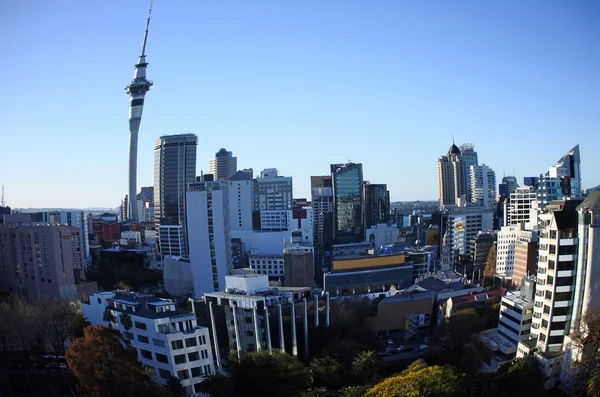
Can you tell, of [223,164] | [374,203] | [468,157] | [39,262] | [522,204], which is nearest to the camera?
[39,262]

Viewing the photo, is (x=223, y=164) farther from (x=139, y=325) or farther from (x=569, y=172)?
(x=139, y=325)

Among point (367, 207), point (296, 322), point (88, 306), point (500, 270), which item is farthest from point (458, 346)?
point (367, 207)

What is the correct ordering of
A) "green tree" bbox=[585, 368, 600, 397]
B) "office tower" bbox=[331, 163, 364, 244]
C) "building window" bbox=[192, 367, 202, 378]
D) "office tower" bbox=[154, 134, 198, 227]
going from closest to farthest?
"green tree" bbox=[585, 368, 600, 397] → "building window" bbox=[192, 367, 202, 378] → "office tower" bbox=[154, 134, 198, 227] → "office tower" bbox=[331, 163, 364, 244]

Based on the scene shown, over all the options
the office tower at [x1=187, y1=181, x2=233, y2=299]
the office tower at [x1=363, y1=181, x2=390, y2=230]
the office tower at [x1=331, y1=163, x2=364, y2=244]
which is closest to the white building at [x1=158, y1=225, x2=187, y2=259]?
the office tower at [x1=187, y1=181, x2=233, y2=299]

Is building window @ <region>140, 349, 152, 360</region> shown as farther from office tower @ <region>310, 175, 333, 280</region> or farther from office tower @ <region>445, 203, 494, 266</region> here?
office tower @ <region>310, 175, 333, 280</region>

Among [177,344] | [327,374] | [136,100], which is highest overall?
[136,100]

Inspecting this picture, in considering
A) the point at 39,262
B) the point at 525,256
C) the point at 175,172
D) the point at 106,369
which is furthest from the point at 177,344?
the point at 175,172
